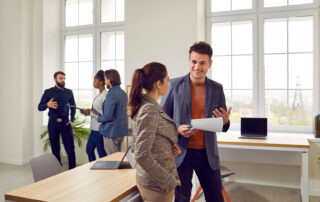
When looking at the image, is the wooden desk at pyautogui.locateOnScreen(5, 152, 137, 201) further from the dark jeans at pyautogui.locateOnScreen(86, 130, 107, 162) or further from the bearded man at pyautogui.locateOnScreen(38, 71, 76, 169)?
the bearded man at pyautogui.locateOnScreen(38, 71, 76, 169)

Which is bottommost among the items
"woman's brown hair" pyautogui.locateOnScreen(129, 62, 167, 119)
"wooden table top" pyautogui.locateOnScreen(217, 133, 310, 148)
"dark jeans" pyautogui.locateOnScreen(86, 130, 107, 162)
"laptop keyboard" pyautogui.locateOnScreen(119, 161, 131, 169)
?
"dark jeans" pyautogui.locateOnScreen(86, 130, 107, 162)

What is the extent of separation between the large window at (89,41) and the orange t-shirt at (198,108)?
10.7 ft

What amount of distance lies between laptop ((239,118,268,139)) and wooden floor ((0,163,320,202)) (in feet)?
2.45

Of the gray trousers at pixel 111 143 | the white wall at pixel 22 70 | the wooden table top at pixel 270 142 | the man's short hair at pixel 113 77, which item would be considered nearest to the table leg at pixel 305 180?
the wooden table top at pixel 270 142

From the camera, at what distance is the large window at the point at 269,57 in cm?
416

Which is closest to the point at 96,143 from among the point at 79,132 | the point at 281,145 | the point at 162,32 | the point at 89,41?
the point at 79,132

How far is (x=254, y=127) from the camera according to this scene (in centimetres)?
369

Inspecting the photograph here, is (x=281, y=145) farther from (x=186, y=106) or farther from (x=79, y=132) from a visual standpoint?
(x=79, y=132)

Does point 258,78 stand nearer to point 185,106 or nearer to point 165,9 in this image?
point 165,9

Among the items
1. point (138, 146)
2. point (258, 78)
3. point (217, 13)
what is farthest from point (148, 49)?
point (138, 146)

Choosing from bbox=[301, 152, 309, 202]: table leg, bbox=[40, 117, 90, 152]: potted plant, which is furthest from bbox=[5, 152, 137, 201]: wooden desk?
bbox=[40, 117, 90, 152]: potted plant

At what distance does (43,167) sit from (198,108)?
130cm

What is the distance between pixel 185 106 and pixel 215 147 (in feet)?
1.18

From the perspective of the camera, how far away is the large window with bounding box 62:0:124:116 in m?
5.33
